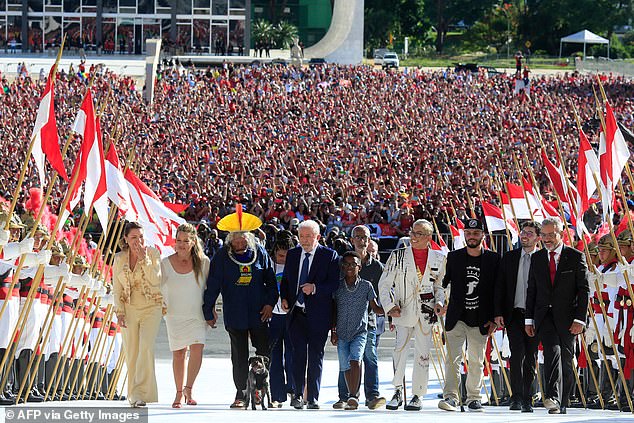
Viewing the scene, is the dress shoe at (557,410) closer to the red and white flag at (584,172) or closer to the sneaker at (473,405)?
the sneaker at (473,405)

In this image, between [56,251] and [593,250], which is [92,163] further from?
[593,250]

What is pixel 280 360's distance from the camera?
1273cm

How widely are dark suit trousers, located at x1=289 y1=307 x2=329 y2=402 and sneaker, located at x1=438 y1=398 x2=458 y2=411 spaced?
1096 millimetres

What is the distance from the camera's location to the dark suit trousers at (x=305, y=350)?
12.5 m

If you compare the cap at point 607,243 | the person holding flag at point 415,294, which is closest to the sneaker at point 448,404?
the person holding flag at point 415,294

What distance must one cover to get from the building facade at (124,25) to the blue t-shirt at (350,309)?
6482cm

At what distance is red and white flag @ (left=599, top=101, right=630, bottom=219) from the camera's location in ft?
43.2

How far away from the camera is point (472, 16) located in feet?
306

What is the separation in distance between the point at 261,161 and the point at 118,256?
2265 centimetres

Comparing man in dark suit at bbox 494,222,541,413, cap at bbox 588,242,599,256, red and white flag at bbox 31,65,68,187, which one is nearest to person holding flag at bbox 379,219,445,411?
man in dark suit at bbox 494,222,541,413

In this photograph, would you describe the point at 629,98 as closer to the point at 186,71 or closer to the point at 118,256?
the point at 186,71

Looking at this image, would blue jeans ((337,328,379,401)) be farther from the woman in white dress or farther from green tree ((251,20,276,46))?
green tree ((251,20,276,46))

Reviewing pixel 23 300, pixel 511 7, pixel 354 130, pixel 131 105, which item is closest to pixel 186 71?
pixel 131 105

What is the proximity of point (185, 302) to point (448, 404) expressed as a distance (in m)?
2.30
